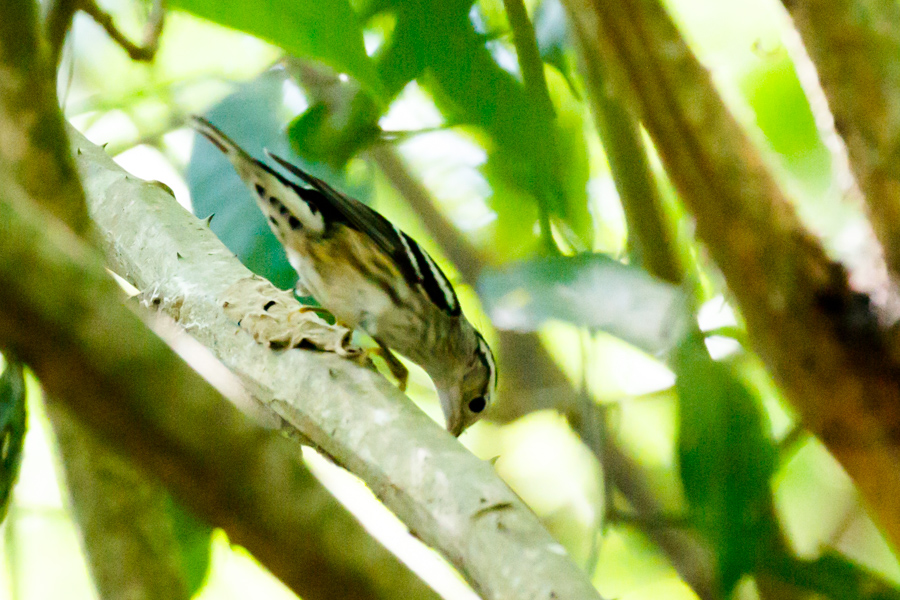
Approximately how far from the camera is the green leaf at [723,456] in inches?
72.8

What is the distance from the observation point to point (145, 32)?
2.04 metres

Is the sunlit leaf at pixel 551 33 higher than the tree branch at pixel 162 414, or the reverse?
the tree branch at pixel 162 414

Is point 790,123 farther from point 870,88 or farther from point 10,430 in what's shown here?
point 10,430

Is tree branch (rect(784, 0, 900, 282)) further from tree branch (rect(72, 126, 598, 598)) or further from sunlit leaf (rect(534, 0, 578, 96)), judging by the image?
sunlit leaf (rect(534, 0, 578, 96))

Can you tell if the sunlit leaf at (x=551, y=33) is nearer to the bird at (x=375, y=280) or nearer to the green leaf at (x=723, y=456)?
the bird at (x=375, y=280)

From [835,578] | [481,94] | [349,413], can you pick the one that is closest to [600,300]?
[481,94]

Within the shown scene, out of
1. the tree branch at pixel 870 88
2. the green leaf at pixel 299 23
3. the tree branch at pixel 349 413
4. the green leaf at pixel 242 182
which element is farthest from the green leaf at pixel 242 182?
the tree branch at pixel 870 88

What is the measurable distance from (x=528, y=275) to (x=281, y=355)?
0.59 m

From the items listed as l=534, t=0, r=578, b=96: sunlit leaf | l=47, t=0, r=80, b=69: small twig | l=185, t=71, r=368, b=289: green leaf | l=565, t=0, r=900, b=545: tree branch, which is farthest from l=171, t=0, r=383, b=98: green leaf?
l=185, t=71, r=368, b=289: green leaf

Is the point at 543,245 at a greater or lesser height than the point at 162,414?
lesser

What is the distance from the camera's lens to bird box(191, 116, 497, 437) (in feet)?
8.11

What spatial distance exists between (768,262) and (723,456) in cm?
62

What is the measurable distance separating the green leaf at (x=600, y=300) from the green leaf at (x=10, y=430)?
1130 mm

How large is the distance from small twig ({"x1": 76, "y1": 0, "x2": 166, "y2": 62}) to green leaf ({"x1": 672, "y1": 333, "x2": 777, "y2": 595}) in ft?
4.51
